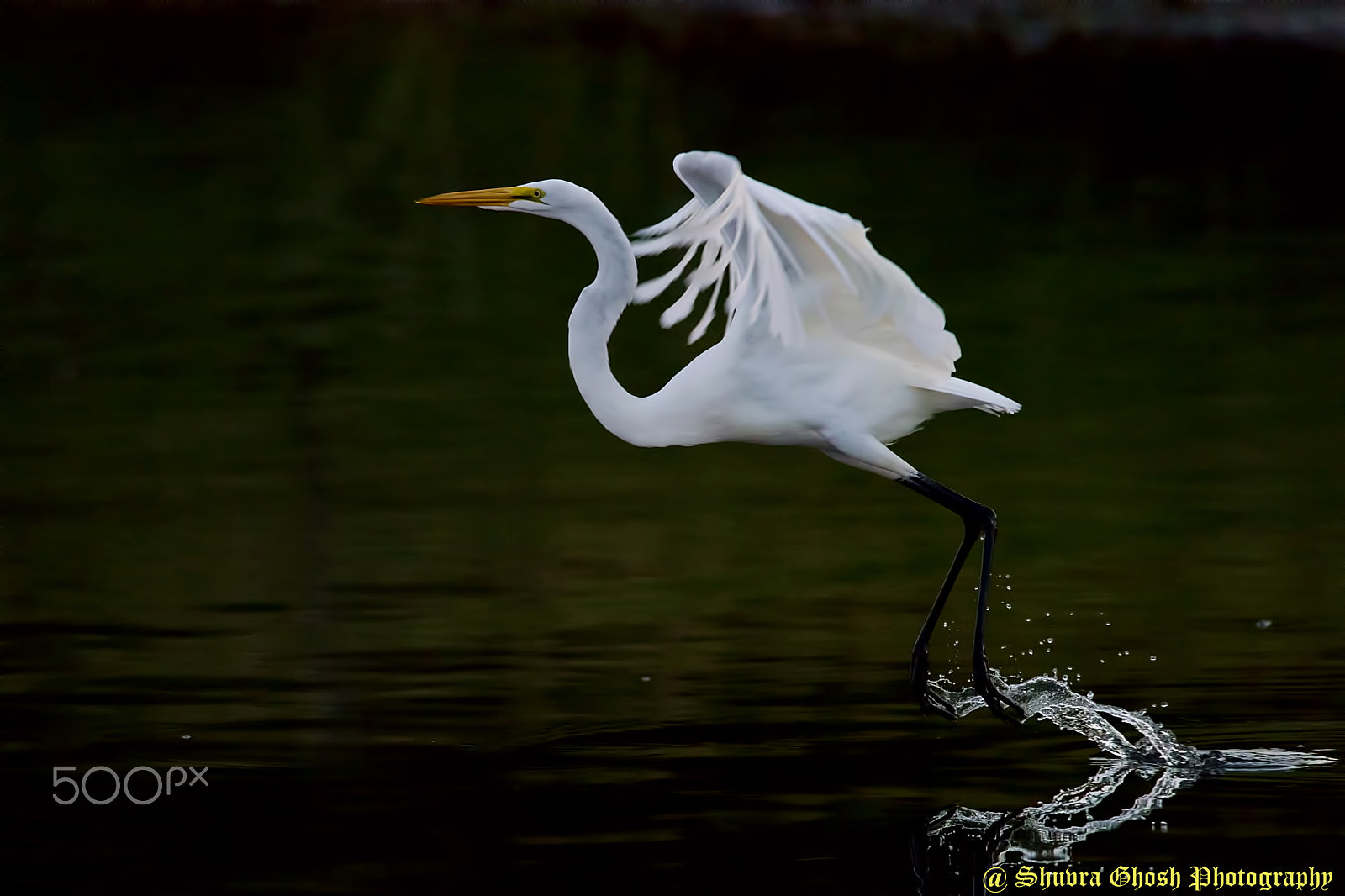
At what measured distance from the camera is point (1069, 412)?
10.2 m

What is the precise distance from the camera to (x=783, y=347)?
5988 mm

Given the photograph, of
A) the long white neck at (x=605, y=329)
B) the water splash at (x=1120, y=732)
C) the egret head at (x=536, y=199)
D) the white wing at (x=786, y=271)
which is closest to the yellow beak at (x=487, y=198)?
the egret head at (x=536, y=199)

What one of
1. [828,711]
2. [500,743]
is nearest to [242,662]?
[500,743]

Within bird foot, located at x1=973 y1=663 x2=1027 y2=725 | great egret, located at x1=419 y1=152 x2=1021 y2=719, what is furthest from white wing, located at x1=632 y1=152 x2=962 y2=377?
bird foot, located at x1=973 y1=663 x2=1027 y2=725

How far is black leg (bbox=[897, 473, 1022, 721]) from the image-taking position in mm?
6004

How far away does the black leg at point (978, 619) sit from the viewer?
600 cm

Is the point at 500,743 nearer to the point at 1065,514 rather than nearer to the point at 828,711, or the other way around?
the point at 828,711

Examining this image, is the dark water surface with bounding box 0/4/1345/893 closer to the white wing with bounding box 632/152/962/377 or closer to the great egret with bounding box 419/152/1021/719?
the great egret with bounding box 419/152/1021/719

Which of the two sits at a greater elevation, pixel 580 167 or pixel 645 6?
pixel 645 6

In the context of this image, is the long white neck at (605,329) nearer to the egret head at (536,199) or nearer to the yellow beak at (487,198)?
the egret head at (536,199)

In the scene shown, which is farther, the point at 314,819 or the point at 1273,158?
the point at 1273,158

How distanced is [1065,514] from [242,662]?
3.25m

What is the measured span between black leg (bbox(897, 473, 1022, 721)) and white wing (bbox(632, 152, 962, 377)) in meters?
0.39

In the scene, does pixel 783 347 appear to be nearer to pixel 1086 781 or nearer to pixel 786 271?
pixel 786 271
